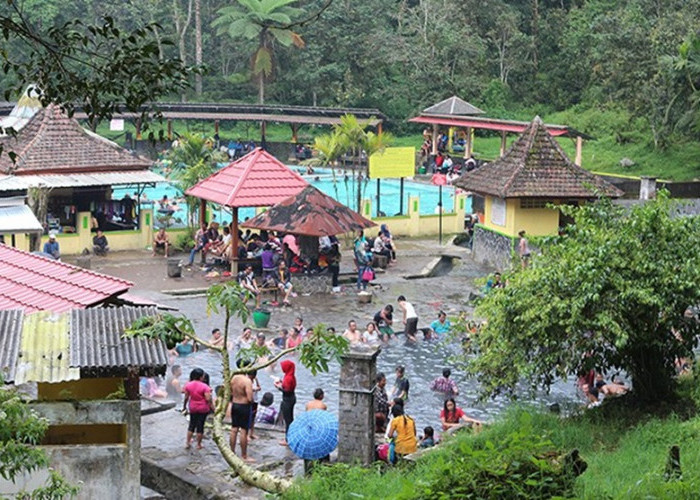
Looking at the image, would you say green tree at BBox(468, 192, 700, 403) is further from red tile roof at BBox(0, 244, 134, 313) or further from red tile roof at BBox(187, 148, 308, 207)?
red tile roof at BBox(187, 148, 308, 207)

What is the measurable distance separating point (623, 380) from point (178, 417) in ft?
21.5

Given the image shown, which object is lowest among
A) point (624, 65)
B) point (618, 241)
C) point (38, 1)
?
point (618, 241)

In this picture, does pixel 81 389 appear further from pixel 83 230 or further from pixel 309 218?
pixel 83 230

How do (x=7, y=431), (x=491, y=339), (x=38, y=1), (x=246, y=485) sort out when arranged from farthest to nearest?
(x=38, y=1), (x=491, y=339), (x=246, y=485), (x=7, y=431)

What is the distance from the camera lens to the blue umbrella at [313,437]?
12742 millimetres

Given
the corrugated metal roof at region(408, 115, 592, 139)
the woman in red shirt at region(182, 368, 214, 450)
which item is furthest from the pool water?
the corrugated metal roof at region(408, 115, 592, 139)

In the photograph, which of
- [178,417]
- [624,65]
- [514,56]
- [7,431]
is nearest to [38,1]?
[514,56]

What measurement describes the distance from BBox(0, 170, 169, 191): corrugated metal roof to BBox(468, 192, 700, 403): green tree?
51.6 ft

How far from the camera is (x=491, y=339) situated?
13828mm

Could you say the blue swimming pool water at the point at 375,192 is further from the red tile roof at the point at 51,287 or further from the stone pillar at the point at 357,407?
the stone pillar at the point at 357,407

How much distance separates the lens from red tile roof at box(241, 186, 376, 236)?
2412 centimetres

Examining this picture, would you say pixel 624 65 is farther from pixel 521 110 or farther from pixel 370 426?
pixel 370 426

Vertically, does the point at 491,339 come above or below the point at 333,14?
below

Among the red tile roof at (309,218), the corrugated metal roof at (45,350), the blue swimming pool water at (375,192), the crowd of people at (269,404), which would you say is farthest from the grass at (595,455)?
the blue swimming pool water at (375,192)
